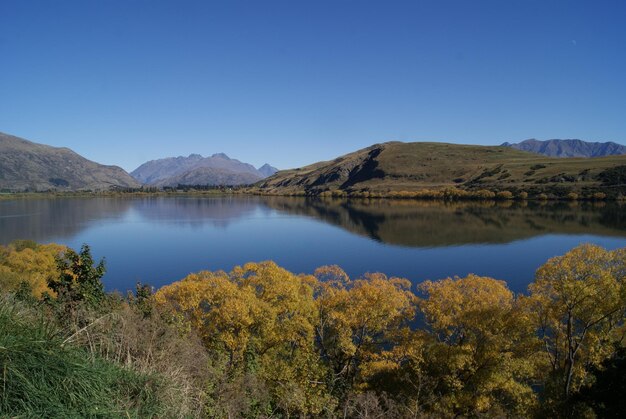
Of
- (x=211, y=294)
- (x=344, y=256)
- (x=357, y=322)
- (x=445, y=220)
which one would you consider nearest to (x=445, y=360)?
(x=357, y=322)

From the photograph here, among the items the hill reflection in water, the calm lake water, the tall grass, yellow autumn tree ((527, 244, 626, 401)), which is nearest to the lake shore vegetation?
yellow autumn tree ((527, 244, 626, 401))

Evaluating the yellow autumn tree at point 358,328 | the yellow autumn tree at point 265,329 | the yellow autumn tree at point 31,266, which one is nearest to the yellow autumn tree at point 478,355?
the yellow autumn tree at point 358,328

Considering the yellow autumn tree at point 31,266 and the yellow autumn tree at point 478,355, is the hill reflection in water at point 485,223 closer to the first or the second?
the yellow autumn tree at point 478,355

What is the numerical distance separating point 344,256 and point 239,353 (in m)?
62.2

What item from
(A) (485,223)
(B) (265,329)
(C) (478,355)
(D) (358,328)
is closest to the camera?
(C) (478,355)

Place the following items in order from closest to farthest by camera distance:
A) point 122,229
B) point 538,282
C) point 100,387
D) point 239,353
→ point 100,387 < point 538,282 < point 239,353 < point 122,229

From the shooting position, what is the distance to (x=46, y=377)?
288 inches

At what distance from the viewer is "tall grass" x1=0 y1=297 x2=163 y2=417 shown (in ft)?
22.4

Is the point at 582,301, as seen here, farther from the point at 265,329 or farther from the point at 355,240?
the point at 355,240

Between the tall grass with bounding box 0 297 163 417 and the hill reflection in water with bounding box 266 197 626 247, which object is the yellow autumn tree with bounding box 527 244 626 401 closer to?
the tall grass with bounding box 0 297 163 417

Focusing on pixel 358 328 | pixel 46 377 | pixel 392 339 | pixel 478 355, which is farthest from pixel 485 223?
pixel 46 377

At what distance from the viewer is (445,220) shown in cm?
14862

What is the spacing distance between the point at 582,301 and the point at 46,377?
3113 centimetres

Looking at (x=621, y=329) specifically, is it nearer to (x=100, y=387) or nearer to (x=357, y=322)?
(x=357, y=322)
